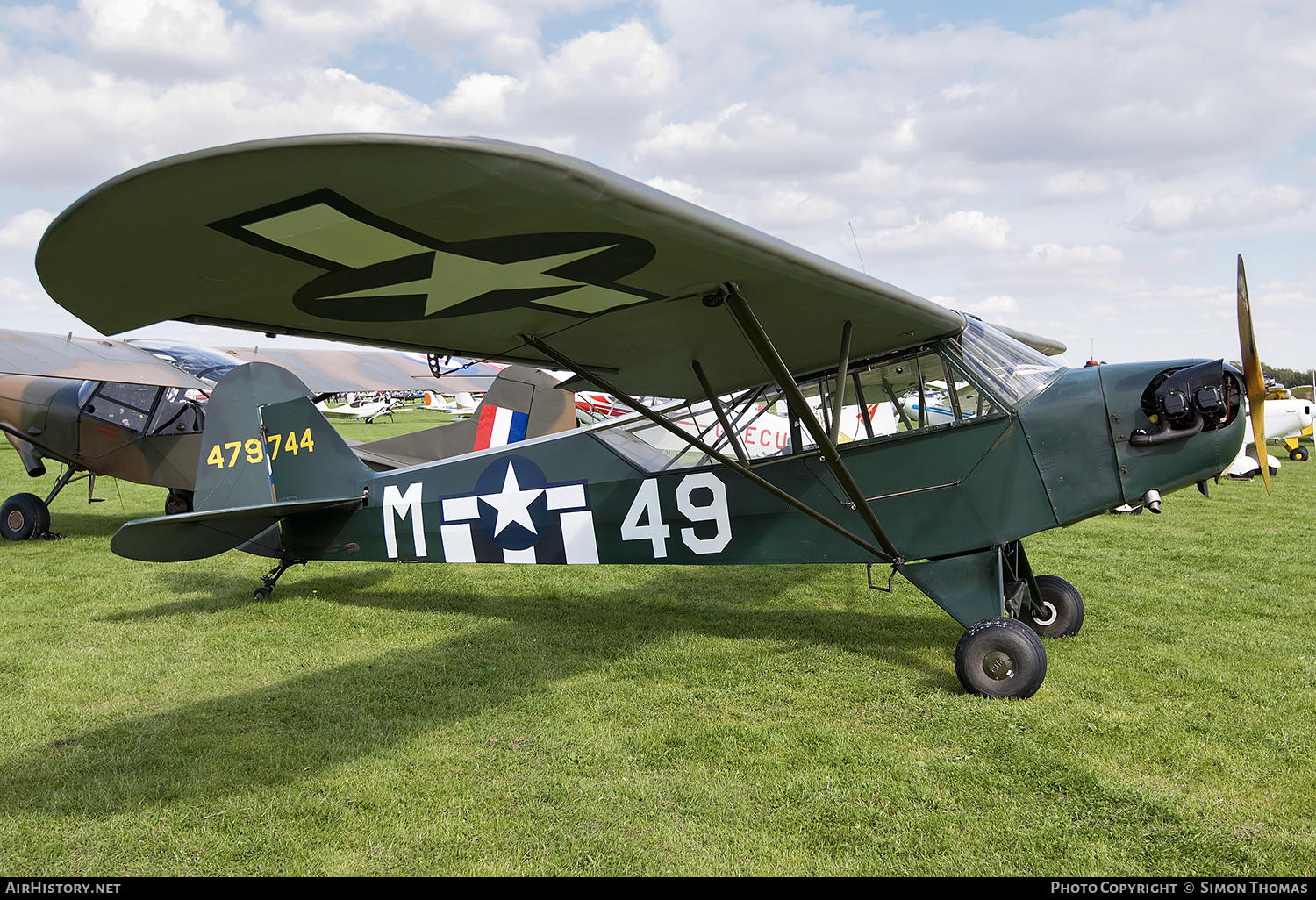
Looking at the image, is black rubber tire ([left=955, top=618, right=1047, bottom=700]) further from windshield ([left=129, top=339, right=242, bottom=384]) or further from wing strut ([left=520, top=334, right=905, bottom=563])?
windshield ([left=129, top=339, right=242, bottom=384])

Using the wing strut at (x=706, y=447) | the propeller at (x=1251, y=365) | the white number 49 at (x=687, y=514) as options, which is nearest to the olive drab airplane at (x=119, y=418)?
the white number 49 at (x=687, y=514)

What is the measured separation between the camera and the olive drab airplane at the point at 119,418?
9.70m

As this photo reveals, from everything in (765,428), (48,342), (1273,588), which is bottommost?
(1273,588)

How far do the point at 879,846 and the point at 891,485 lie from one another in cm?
228

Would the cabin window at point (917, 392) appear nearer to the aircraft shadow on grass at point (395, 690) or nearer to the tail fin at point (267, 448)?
the aircraft shadow on grass at point (395, 690)

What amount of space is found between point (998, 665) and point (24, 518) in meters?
11.1

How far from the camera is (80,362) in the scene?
9930 mm

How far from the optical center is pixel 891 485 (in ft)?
15.0

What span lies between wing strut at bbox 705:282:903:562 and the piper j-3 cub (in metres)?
0.02

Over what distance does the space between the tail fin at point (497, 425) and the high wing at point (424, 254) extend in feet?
19.2

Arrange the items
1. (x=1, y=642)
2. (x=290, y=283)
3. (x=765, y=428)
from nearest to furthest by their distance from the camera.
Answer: (x=290, y=283) → (x=1, y=642) → (x=765, y=428)

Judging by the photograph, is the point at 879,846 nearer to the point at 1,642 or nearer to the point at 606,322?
the point at 606,322

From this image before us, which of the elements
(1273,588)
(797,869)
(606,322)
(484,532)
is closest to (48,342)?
(484,532)

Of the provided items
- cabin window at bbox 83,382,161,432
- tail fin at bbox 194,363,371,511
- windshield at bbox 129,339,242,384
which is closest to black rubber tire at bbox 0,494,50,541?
cabin window at bbox 83,382,161,432
